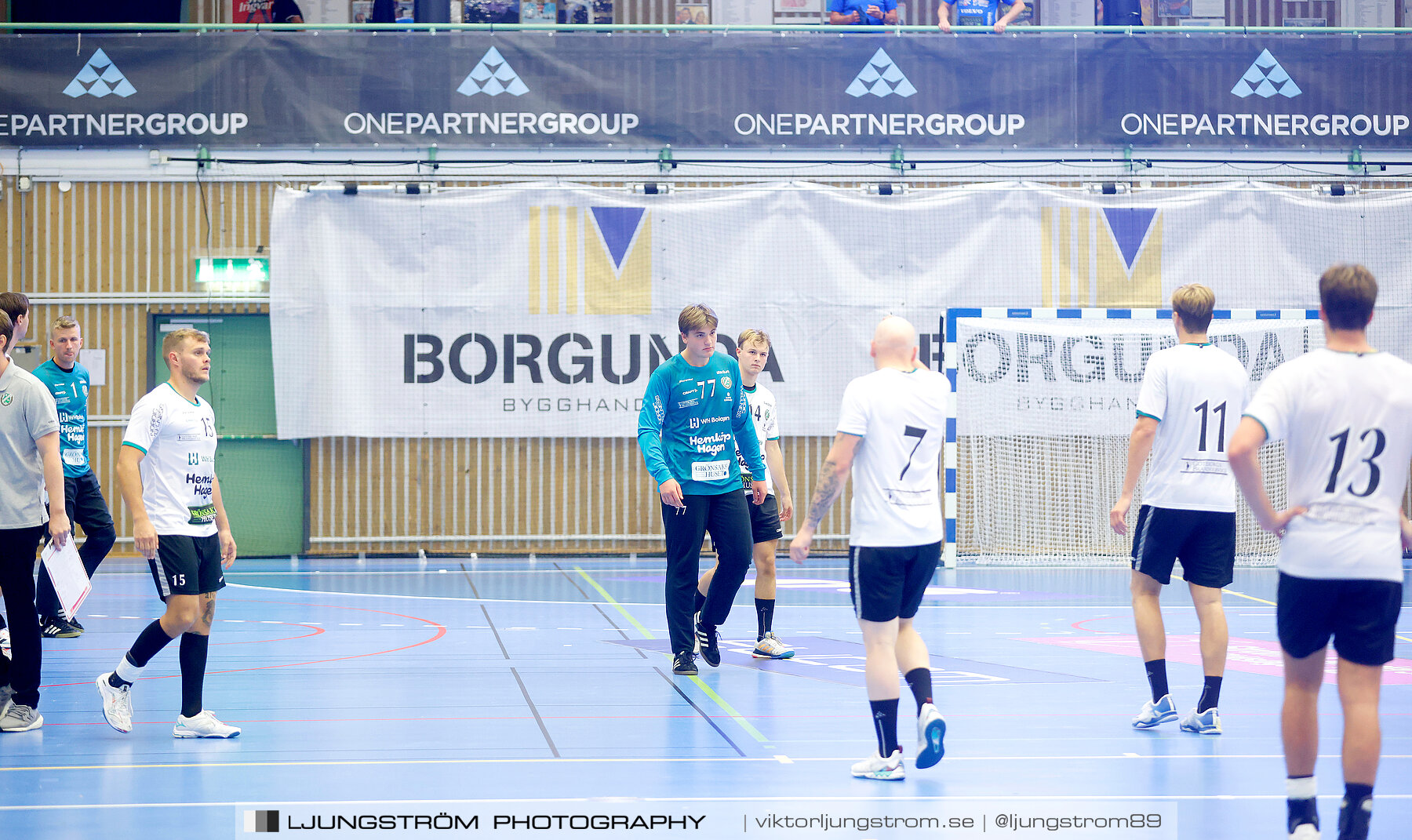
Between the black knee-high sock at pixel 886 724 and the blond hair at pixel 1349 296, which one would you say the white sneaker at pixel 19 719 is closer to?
the black knee-high sock at pixel 886 724

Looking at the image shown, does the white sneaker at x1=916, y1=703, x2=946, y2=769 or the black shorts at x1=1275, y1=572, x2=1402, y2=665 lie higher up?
the black shorts at x1=1275, y1=572, x2=1402, y2=665

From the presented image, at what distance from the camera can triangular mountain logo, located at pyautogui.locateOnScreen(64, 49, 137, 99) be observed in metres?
14.3

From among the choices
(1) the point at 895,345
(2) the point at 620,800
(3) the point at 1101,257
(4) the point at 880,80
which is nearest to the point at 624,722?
(2) the point at 620,800

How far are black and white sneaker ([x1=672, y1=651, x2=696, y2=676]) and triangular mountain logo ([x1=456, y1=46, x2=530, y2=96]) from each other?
9.06 meters

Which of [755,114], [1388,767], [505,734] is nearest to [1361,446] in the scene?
[1388,767]

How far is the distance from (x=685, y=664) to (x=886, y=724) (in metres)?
2.56

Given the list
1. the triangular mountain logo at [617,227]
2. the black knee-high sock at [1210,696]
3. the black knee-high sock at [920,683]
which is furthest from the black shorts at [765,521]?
the triangular mountain logo at [617,227]

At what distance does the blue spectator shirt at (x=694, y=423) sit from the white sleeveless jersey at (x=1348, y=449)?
3681 millimetres

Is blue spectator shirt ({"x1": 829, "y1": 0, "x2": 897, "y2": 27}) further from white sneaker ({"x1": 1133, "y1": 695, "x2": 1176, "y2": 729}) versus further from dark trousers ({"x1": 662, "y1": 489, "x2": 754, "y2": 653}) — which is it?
white sneaker ({"x1": 1133, "y1": 695, "x2": 1176, "y2": 729})

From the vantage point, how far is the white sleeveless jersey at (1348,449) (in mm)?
3947

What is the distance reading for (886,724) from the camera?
5035 mm

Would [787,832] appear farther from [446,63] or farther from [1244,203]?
[1244,203]

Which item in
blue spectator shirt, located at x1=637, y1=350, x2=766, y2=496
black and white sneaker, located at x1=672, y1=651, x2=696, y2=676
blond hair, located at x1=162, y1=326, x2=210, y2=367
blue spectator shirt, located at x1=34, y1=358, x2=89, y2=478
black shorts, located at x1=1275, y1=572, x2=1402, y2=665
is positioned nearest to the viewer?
black shorts, located at x1=1275, y1=572, x2=1402, y2=665

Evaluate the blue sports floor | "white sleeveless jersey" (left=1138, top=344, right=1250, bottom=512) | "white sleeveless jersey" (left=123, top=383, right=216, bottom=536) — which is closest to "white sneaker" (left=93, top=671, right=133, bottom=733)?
the blue sports floor
